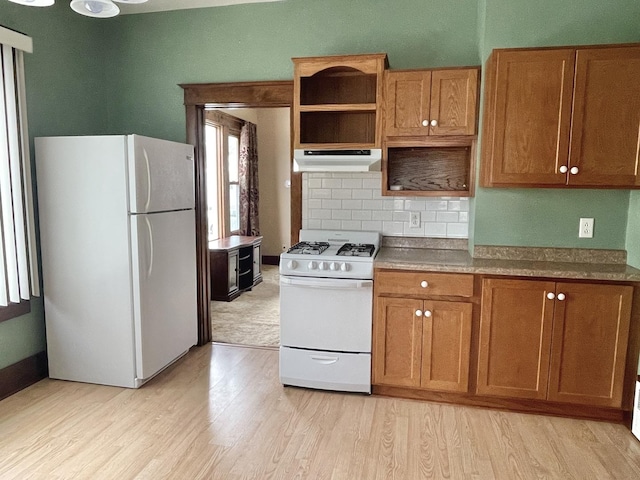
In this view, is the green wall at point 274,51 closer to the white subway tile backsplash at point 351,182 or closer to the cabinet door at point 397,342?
the cabinet door at point 397,342

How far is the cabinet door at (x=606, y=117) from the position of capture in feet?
8.19

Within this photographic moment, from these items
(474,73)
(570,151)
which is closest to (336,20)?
(474,73)

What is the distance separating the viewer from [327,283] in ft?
9.32

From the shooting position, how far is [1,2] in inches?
108

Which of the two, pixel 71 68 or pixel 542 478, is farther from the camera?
pixel 71 68

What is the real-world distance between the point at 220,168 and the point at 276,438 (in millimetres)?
4556

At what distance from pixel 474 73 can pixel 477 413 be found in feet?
7.00

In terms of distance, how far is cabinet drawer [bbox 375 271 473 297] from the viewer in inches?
106

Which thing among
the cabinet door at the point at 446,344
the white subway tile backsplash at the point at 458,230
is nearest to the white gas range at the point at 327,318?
the cabinet door at the point at 446,344

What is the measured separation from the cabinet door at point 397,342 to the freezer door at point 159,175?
5.35 ft

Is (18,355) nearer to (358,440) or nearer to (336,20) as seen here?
(358,440)

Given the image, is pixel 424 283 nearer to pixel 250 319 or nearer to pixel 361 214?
pixel 361 214

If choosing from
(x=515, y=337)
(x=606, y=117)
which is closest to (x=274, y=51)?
(x=606, y=117)

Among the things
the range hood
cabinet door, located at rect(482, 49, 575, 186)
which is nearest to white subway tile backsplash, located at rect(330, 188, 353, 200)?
the range hood
